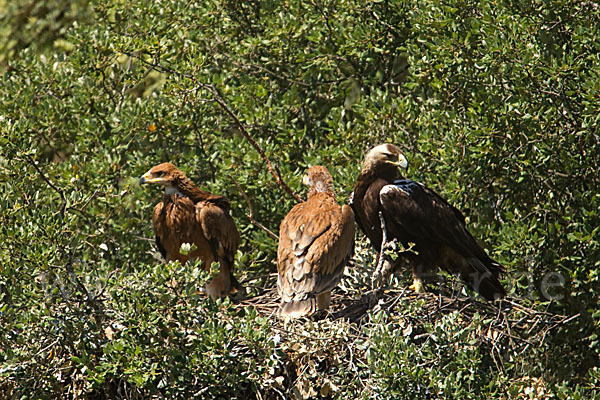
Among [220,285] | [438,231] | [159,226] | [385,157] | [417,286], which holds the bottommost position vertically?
[220,285]

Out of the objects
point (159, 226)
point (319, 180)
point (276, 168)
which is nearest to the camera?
point (319, 180)

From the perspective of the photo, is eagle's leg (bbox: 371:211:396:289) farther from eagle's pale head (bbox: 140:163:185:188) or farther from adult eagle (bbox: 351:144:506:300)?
eagle's pale head (bbox: 140:163:185:188)

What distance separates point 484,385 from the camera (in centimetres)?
502

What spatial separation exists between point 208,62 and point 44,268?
2.96 m

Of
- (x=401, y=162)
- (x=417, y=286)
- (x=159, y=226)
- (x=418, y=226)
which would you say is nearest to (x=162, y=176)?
(x=159, y=226)

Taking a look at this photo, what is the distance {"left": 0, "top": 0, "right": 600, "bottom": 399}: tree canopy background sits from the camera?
16.1 feet

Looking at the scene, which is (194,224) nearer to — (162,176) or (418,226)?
(162,176)

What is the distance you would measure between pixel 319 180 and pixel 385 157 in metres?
0.50

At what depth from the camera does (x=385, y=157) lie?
6.01 metres

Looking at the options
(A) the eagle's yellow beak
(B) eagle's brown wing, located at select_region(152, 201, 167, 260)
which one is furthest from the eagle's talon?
(B) eagle's brown wing, located at select_region(152, 201, 167, 260)

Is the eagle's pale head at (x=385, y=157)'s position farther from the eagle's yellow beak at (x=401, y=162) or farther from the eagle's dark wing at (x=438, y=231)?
the eagle's dark wing at (x=438, y=231)

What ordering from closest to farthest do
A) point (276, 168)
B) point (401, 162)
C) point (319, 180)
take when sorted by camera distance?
point (401, 162), point (319, 180), point (276, 168)

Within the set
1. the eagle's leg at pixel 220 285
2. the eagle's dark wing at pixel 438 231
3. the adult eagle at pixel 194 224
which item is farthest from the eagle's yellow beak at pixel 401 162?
the eagle's leg at pixel 220 285

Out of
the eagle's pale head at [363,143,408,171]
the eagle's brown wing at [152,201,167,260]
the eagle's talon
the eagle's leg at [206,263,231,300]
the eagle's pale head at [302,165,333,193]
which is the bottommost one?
the eagle's leg at [206,263,231,300]
